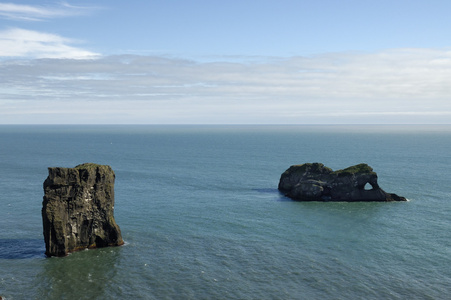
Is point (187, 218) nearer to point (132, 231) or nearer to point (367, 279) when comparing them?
point (132, 231)

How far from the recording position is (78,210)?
6091cm

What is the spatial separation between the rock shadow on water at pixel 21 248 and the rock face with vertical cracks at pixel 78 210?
3011 mm

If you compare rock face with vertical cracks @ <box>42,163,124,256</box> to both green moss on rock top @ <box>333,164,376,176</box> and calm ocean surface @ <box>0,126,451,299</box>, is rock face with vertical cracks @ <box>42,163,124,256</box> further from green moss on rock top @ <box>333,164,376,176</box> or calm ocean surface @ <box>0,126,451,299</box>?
green moss on rock top @ <box>333,164,376,176</box>

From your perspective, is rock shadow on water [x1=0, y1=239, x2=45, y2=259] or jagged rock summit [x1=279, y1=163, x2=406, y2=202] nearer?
rock shadow on water [x1=0, y1=239, x2=45, y2=259]

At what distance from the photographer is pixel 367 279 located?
51.0 m

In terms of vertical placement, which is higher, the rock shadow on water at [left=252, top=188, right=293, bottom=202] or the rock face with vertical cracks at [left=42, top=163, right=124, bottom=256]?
the rock face with vertical cracks at [left=42, top=163, right=124, bottom=256]

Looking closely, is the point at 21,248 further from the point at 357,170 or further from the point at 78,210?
the point at 357,170

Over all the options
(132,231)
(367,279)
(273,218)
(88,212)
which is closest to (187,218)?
(132,231)

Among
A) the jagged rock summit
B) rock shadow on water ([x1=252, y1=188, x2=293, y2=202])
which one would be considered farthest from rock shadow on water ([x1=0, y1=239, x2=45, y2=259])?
the jagged rock summit

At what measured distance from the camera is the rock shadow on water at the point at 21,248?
58.0 meters

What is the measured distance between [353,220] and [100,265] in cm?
5007

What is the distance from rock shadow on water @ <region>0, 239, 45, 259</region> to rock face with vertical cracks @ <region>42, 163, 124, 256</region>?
3.01 meters

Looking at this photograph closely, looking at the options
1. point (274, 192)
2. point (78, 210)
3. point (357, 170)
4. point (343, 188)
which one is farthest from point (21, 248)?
point (357, 170)

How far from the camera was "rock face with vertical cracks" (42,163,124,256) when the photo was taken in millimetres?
58125
